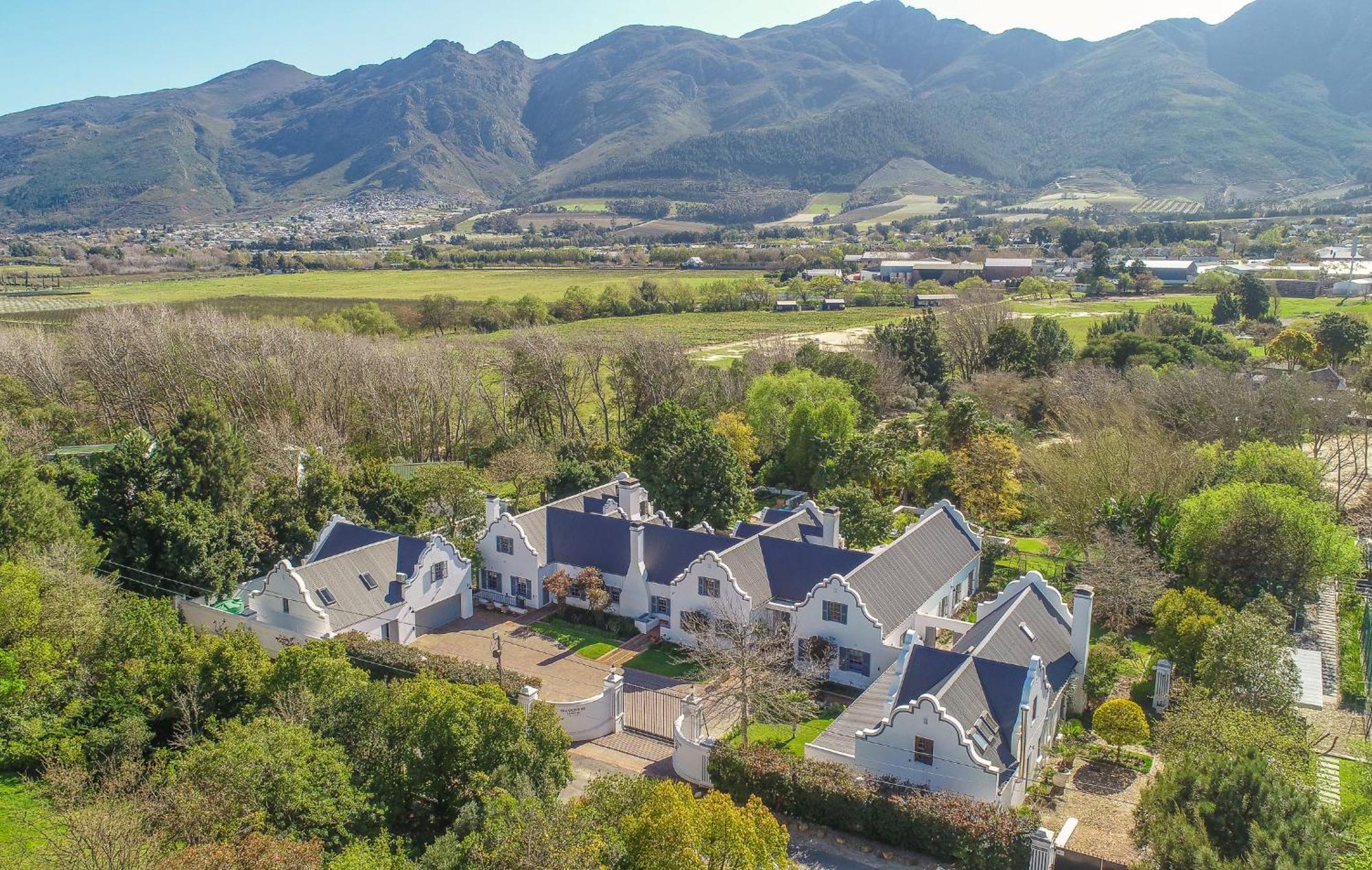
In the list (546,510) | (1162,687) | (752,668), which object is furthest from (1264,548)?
(546,510)

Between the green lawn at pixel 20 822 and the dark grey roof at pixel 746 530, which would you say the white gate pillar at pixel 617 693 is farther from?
the green lawn at pixel 20 822

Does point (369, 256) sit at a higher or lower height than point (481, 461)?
higher

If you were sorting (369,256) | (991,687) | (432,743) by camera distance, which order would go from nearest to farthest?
(432,743) < (991,687) < (369,256)

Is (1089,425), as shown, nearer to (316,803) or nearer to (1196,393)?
(1196,393)

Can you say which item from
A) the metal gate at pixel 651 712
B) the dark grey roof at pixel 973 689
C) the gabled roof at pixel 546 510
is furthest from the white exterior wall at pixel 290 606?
the dark grey roof at pixel 973 689

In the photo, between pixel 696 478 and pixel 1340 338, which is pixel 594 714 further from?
pixel 1340 338

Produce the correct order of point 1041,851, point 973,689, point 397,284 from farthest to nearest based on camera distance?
point 397,284
point 973,689
point 1041,851

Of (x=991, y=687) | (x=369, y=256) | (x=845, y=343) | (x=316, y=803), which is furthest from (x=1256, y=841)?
(x=369, y=256)
